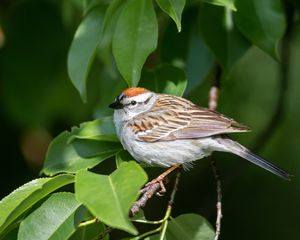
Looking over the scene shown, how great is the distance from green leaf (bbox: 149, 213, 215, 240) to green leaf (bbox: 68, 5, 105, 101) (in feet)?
2.51

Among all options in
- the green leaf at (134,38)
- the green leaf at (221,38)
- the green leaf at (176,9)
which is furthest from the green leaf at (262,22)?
the green leaf at (176,9)

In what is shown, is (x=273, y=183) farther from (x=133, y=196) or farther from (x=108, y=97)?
(x=133, y=196)

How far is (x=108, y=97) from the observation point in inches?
165

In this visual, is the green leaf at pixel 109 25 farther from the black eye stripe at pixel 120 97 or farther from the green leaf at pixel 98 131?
the green leaf at pixel 98 131

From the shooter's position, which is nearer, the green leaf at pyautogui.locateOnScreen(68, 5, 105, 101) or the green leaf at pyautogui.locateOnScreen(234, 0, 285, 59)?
the green leaf at pyautogui.locateOnScreen(68, 5, 105, 101)

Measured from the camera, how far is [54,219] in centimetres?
302

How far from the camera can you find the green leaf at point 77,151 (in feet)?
11.7

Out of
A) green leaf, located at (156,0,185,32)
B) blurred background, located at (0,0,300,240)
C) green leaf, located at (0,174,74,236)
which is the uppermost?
green leaf, located at (156,0,185,32)

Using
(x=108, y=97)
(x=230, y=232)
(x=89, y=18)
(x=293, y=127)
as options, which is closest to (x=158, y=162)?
(x=108, y=97)

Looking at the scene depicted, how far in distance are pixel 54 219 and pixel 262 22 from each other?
144 centimetres

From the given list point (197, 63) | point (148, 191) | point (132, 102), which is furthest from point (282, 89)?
point (148, 191)

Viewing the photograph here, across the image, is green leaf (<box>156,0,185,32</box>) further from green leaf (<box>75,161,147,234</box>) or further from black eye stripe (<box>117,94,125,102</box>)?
black eye stripe (<box>117,94,125,102</box>)

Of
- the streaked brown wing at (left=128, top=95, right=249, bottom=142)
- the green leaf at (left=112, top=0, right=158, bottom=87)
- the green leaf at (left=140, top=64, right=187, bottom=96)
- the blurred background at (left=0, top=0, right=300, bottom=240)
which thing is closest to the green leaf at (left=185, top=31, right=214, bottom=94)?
the blurred background at (left=0, top=0, right=300, bottom=240)

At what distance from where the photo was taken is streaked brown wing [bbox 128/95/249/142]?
→ 394cm
